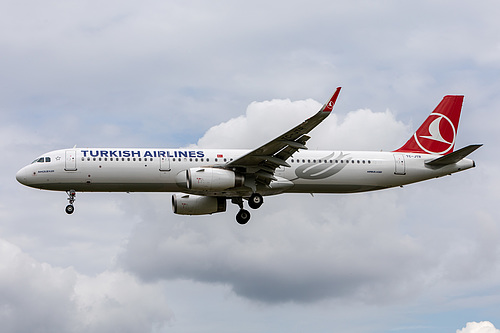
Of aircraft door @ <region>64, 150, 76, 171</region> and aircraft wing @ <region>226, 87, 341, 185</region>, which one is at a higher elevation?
aircraft door @ <region>64, 150, 76, 171</region>

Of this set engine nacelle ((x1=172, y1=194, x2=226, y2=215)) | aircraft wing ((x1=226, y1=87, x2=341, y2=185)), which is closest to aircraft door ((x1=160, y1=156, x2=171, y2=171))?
aircraft wing ((x1=226, y1=87, x2=341, y2=185))

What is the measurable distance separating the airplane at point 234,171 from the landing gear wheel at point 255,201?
0.02m

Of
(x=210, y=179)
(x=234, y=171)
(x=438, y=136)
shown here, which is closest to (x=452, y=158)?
(x=438, y=136)

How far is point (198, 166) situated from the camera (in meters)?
50.2

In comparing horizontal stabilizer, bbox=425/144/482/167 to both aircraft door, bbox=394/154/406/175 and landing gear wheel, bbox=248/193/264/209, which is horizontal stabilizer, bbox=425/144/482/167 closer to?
aircraft door, bbox=394/154/406/175

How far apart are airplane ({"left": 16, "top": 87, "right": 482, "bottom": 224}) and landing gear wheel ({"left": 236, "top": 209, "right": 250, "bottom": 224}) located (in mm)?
64

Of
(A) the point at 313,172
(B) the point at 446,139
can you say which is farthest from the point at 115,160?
(B) the point at 446,139

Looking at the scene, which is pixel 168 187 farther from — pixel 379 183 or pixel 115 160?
pixel 379 183

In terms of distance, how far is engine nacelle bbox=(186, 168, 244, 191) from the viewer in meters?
47.9

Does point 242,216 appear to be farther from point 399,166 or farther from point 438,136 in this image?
point 438,136

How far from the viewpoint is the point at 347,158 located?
52688 millimetres

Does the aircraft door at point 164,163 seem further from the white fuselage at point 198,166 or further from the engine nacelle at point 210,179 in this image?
the engine nacelle at point 210,179

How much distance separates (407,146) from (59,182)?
22.7 metres

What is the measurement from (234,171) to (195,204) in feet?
19.4
